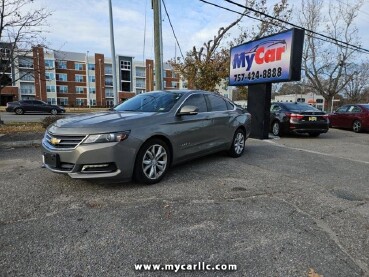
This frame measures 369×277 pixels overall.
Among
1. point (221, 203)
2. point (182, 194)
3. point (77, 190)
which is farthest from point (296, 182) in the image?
point (77, 190)

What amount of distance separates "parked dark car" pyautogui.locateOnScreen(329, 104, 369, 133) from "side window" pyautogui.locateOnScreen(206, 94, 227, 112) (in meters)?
10.4

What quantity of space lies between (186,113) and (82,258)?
2.99 meters

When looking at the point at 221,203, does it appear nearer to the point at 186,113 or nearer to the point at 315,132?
the point at 186,113

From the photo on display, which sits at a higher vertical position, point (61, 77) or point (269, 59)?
point (61, 77)

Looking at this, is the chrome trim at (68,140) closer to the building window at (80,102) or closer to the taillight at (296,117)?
the taillight at (296,117)

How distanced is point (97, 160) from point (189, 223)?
1562 millimetres

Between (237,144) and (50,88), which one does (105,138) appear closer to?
(237,144)

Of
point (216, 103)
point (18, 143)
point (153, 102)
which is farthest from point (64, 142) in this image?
point (18, 143)

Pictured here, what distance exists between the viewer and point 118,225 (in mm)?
3146

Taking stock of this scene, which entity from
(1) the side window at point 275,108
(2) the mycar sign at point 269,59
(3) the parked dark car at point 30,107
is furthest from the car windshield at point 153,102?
(3) the parked dark car at point 30,107

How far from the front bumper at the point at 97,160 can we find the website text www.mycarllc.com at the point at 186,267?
1794 millimetres

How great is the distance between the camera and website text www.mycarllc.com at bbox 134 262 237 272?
7.87 ft

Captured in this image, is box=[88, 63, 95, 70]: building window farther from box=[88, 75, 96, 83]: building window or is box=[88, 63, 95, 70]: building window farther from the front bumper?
the front bumper

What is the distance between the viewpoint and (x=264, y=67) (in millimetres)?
9695
